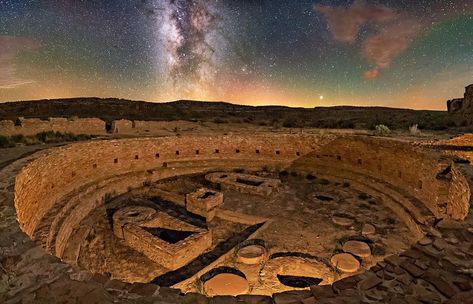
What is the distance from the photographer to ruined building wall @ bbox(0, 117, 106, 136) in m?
16.0

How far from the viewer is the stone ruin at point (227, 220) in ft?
13.1

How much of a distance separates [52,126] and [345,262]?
18.5m

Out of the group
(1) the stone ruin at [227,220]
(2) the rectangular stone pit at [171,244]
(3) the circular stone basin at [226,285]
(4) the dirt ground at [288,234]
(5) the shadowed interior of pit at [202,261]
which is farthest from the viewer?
(2) the rectangular stone pit at [171,244]

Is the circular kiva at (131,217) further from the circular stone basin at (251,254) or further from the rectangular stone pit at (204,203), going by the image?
the circular stone basin at (251,254)

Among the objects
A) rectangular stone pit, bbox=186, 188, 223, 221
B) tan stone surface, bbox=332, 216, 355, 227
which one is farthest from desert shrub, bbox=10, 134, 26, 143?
tan stone surface, bbox=332, 216, 355, 227

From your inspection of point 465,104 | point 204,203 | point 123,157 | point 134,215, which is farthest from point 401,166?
point 465,104

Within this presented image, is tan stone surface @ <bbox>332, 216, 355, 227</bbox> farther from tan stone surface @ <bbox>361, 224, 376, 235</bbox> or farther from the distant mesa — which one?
the distant mesa

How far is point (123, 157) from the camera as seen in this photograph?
52.9 feet

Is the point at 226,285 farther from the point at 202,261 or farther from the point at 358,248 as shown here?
the point at 358,248

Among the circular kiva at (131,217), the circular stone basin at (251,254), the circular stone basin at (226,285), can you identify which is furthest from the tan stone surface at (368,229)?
the circular kiva at (131,217)

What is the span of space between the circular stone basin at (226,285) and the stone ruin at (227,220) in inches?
1.5

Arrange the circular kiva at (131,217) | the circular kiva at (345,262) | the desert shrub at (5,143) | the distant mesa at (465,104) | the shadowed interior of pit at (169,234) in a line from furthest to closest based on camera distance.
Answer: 1. the distant mesa at (465,104)
2. the desert shrub at (5,143)
3. the shadowed interior of pit at (169,234)
4. the circular kiva at (131,217)
5. the circular kiva at (345,262)

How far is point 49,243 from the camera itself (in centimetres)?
846

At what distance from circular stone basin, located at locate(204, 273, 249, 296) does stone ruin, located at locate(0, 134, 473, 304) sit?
0.12ft
